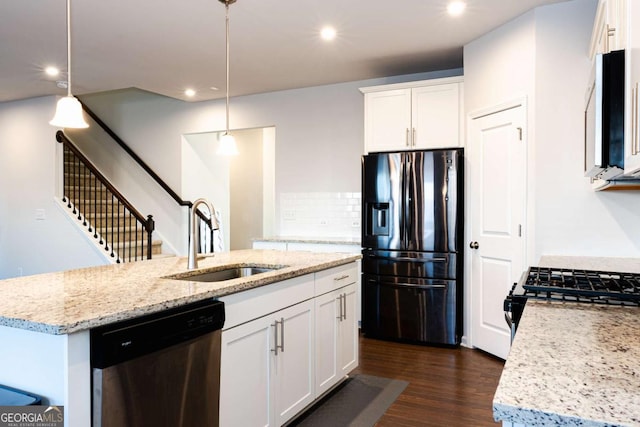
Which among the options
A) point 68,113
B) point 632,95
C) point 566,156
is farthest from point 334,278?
point 632,95

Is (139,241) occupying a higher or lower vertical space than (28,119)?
lower

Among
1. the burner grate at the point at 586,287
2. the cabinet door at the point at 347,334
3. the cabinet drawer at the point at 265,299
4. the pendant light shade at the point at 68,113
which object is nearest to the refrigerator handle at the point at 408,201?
the cabinet door at the point at 347,334

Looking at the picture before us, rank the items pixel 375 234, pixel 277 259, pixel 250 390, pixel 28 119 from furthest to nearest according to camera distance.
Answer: pixel 28 119 → pixel 375 234 → pixel 277 259 → pixel 250 390

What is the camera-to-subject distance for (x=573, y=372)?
0.99 meters

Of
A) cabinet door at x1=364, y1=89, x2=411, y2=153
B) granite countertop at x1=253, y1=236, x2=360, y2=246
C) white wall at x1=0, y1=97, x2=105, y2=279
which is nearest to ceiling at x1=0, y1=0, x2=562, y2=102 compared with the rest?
cabinet door at x1=364, y1=89, x2=411, y2=153

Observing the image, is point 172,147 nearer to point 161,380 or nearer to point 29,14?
point 29,14

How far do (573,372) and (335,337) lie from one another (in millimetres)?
2097

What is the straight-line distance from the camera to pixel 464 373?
3.46 meters

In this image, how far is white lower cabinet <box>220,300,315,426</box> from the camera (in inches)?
81.2

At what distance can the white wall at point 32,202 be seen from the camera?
18.7ft

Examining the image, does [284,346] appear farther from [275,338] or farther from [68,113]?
[68,113]

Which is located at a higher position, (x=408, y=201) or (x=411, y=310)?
(x=408, y=201)

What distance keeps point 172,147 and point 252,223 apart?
5.54 feet

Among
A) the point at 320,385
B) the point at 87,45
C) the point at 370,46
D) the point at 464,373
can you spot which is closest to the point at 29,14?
the point at 87,45
